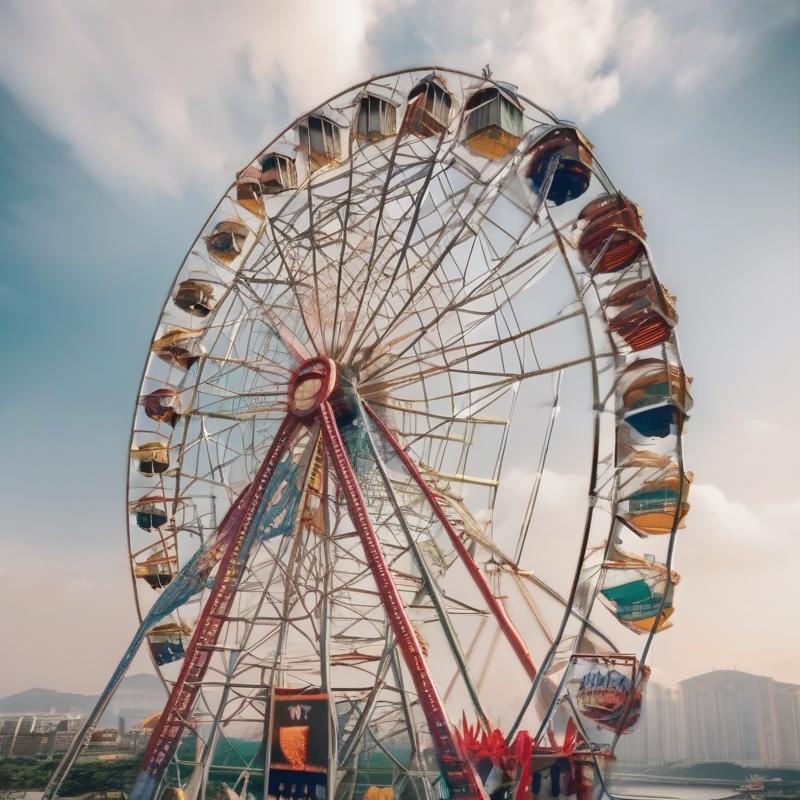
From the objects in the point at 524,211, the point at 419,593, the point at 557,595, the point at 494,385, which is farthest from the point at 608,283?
the point at 419,593

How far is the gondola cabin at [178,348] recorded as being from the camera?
21.7 metres

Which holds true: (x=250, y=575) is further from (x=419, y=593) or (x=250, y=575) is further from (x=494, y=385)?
(x=494, y=385)

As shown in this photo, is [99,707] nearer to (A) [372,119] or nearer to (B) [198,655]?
(B) [198,655]

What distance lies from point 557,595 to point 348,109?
12886mm

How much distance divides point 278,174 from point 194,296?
14.1ft

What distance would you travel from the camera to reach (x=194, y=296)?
2166cm

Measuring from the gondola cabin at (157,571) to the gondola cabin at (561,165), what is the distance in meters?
14.1

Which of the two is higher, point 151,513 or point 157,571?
point 151,513

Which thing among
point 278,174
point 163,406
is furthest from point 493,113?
point 163,406

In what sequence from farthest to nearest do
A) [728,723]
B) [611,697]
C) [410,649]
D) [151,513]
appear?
[728,723] < [151,513] < [410,649] < [611,697]

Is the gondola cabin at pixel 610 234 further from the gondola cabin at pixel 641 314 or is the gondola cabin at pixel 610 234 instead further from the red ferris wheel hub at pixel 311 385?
the red ferris wheel hub at pixel 311 385

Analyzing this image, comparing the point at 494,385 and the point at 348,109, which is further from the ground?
the point at 348,109

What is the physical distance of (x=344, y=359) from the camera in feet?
59.3

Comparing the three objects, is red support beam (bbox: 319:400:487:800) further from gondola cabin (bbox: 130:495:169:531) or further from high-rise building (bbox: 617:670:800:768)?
high-rise building (bbox: 617:670:800:768)
